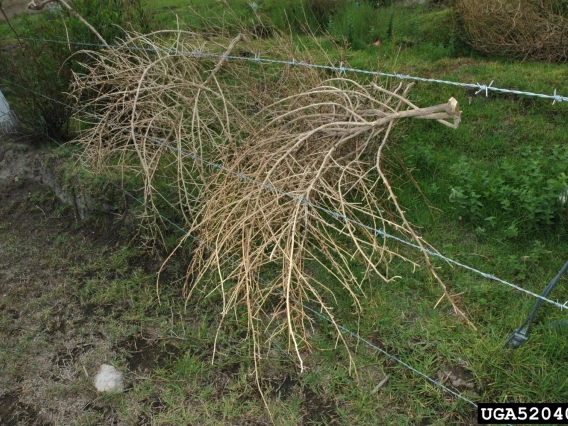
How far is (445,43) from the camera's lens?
5430 millimetres

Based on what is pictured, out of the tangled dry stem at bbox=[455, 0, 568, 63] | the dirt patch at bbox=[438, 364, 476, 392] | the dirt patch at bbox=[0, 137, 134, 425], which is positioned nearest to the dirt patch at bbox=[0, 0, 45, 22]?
the dirt patch at bbox=[0, 137, 134, 425]

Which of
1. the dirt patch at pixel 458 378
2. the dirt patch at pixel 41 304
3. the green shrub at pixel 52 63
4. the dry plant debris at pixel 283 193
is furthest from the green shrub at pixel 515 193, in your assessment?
the green shrub at pixel 52 63

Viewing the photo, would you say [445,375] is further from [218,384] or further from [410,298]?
[218,384]

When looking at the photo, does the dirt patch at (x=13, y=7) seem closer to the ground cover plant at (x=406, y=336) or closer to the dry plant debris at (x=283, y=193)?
the dry plant debris at (x=283, y=193)

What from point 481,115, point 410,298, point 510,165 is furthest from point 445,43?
point 410,298

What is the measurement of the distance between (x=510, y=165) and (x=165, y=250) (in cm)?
243

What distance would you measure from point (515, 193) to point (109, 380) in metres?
2.56

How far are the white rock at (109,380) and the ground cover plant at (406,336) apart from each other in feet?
0.18

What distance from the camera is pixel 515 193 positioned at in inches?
118

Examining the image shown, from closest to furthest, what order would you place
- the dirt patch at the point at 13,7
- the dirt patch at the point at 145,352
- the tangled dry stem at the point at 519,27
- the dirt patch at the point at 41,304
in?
the dirt patch at the point at 41,304
the dirt patch at the point at 145,352
the tangled dry stem at the point at 519,27
the dirt patch at the point at 13,7

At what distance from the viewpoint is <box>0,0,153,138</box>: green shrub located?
3.98m

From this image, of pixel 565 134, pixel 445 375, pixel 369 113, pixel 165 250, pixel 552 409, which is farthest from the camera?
pixel 565 134

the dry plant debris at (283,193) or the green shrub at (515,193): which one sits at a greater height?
the dry plant debris at (283,193)

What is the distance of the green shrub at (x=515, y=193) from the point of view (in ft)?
9.45
